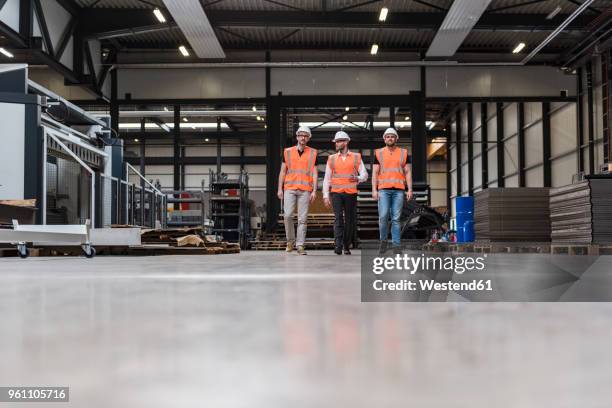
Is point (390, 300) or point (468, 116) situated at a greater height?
point (468, 116)

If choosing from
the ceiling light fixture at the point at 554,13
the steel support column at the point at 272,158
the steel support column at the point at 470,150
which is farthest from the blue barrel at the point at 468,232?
the steel support column at the point at 470,150

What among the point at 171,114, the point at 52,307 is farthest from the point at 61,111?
the point at 171,114

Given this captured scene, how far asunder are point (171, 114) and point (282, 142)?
6709 mm

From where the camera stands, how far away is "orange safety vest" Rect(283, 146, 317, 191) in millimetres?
7574

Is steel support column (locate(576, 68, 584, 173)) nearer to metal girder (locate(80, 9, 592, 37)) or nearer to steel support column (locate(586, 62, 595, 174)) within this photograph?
steel support column (locate(586, 62, 595, 174))

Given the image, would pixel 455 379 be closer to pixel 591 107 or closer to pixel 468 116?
pixel 591 107

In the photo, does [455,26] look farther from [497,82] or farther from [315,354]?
[315,354]

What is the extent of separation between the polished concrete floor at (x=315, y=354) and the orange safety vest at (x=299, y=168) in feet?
20.1

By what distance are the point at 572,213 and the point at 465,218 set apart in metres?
3.29

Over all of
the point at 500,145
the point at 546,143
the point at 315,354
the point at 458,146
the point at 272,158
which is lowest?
the point at 315,354

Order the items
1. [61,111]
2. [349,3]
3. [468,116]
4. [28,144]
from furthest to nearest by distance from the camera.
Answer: [468,116], [349,3], [61,111], [28,144]

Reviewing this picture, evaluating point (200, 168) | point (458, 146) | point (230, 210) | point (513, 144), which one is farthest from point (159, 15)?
point (458, 146)

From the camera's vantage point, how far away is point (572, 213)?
7.43m

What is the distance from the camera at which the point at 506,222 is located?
9.02 metres
